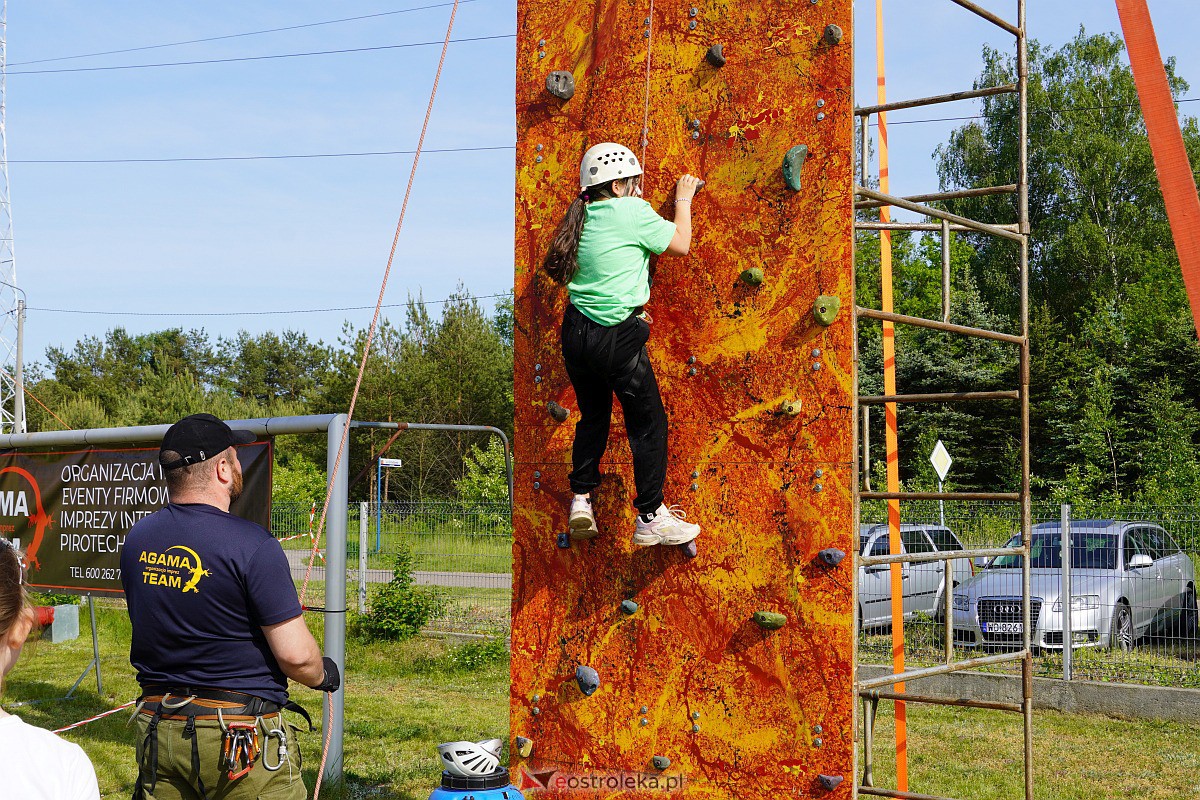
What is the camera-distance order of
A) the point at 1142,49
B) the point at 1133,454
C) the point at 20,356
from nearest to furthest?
the point at 1142,49
the point at 1133,454
the point at 20,356

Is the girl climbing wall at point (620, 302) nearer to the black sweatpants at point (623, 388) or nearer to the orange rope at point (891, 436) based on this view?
the black sweatpants at point (623, 388)

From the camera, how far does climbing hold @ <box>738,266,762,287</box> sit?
191 inches

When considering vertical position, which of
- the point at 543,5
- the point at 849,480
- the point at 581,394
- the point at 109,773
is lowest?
the point at 109,773

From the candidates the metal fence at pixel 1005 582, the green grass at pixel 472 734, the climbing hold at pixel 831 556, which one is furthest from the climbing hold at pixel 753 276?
the metal fence at pixel 1005 582

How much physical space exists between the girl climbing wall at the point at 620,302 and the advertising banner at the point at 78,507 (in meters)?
5.39

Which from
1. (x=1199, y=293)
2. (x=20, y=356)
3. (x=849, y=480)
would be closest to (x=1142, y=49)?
(x=1199, y=293)

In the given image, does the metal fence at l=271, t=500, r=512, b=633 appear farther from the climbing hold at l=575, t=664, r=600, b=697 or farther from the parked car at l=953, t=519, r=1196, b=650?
the climbing hold at l=575, t=664, r=600, b=697

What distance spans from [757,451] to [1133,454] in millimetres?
30984

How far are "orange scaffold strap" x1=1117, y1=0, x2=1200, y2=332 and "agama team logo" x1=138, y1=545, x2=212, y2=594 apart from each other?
3051 millimetres

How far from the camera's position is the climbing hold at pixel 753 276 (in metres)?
4.84

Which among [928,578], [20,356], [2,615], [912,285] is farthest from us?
[912,285]

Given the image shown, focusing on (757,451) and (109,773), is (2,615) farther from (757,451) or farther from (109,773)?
(109,773)

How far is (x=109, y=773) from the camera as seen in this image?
27.2 ft

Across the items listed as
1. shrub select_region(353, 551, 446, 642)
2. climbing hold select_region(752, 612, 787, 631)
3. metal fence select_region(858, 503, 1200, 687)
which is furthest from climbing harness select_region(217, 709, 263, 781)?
shrub select_region(353, 551, 446, 642)
